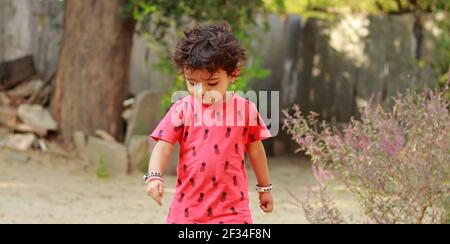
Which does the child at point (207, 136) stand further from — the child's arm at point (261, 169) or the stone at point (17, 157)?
the stone at point (17, 157)

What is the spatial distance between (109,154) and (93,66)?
978 mm

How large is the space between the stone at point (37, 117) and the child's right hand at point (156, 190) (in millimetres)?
6104

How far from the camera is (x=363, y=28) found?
10727 millimetres

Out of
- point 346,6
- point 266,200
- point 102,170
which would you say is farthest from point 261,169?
point 346,6

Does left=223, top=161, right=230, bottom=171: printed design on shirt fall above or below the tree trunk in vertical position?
above

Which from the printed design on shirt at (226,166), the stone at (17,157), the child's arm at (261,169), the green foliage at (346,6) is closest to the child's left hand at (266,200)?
the child's arm at (261,169)

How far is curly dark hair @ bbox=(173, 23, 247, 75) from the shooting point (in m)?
3.44

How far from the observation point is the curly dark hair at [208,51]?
3441 millimetres

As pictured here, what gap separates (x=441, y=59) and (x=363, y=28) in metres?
1.55

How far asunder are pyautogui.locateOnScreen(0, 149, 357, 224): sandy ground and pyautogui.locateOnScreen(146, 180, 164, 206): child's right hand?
10.5 feet

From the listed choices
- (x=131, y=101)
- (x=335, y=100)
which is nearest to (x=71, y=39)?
(x=131, y=101)

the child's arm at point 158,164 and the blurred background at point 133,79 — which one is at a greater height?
the child's arm at point 158,164

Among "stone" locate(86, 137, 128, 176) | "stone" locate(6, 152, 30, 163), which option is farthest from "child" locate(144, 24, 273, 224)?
"stone" locate(6, 152, 30, 163)

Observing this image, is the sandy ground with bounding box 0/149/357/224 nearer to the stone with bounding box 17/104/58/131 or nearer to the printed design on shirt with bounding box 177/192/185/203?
the stone with bounding box 17/104/58/131
